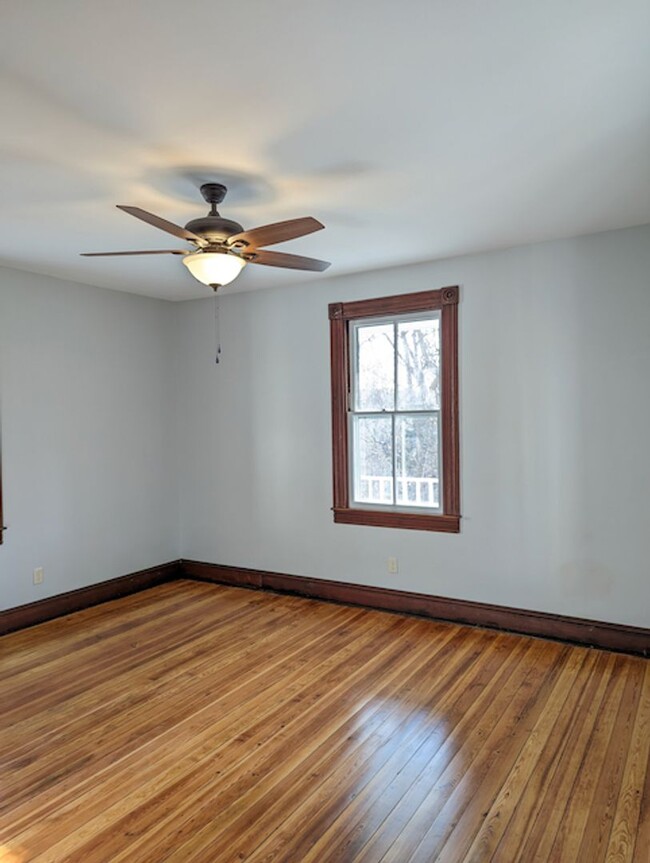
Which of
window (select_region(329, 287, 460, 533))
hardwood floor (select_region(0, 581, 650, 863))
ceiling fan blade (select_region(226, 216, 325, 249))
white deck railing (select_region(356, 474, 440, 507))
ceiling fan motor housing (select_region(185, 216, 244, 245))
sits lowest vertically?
A: hardwood floor (select_region(0, 581, 650, 863))

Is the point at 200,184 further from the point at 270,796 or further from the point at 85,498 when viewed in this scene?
the point at 85,498

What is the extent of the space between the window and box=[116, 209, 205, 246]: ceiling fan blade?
207 cm

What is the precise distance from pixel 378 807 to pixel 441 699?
94 cm

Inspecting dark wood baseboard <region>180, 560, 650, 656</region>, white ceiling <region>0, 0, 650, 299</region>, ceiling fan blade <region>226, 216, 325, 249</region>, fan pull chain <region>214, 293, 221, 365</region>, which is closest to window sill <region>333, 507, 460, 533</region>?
dark wood baseboard <region>180, 560, 650, 656</region>

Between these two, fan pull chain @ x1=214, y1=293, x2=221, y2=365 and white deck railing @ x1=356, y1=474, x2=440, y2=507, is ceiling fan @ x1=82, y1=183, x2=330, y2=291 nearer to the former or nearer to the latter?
white deck railing @ x1=356, y1=474, x2=440, y2=507

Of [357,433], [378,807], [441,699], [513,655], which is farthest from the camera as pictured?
[357,433]

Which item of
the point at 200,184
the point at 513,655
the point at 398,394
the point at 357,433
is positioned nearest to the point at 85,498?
the point at 357,433

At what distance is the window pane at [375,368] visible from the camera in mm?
4559

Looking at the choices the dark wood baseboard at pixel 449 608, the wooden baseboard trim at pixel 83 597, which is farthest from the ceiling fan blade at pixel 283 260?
the wooden baseboard trim at pixel 83 597

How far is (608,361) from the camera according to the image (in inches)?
145

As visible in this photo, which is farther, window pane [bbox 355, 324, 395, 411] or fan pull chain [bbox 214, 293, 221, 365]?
fan pull chain [bbox 214, 293, 221, 365]

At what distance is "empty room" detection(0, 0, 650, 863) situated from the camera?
199cm

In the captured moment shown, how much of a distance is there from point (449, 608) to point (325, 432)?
1667mm

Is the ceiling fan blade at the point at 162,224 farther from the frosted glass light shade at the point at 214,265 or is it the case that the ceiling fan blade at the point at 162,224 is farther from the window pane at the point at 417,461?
the window pane at the point at 417,461
